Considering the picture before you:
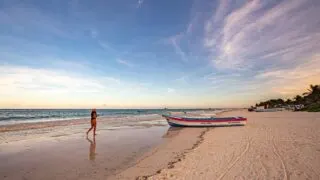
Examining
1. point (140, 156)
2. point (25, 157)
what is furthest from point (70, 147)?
point (140, 156)

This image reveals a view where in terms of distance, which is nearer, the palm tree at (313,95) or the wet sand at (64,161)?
the wet sand at (64,161)

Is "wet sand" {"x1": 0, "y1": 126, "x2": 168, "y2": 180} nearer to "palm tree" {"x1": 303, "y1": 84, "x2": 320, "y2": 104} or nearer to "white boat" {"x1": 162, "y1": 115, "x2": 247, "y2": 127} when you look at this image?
"white boat" {"x1": 162, "y1": 115, "x2": 247, "y2": 127}

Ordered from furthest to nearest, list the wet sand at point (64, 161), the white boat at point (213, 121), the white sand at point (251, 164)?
the white boat at point (213, 121) < the wet sand at point (64, 161) < the white sand at point (251, 164)

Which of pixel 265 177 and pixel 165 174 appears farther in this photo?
pixel 165 174

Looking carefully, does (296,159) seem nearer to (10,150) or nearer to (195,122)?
(10,150)

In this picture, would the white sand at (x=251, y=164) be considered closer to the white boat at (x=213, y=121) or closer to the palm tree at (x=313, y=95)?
the white boat at (x=213, y=121)

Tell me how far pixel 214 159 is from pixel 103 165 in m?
4.26

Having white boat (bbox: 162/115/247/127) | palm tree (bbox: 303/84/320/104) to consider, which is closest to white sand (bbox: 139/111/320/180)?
white boat (bbox: 162/115/247/127)

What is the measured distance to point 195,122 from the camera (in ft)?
80.5

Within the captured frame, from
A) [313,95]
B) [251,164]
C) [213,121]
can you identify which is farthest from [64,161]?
[313,95]

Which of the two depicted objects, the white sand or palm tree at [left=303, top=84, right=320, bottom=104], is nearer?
the white sand

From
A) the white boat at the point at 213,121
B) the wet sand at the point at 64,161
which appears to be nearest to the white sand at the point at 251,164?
the wet sand at the point at 64,161

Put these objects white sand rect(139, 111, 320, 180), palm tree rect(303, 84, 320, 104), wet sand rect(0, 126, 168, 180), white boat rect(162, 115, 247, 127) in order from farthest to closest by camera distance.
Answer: palm tree rect(303, 84, 320, 104) → white boat rect(162, 115, 247, 127) → wet sand rect(0, 126, 168, 180) → white sand rect(139, 111, 320, 180)

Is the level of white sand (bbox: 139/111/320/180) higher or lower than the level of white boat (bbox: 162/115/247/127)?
lower
